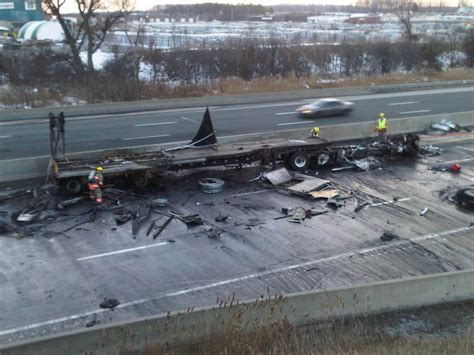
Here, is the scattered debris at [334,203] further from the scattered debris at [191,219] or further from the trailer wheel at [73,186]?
the trailer wheel at [73,186]

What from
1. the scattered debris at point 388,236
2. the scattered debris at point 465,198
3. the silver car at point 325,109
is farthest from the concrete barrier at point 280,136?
the scattered debris at point 388,236

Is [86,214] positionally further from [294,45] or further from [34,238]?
[294,45]

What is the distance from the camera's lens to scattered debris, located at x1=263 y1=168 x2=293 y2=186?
1861 cm

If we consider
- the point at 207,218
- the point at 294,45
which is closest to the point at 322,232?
the point at 207,218

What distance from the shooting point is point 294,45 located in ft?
174

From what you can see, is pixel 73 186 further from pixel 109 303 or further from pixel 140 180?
pixel 109 303

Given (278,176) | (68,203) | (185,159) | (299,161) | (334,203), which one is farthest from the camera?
(299,161)

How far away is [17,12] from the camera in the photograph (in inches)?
3113

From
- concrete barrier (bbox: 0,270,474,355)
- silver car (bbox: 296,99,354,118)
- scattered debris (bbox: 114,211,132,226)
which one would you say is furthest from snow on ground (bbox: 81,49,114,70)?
concrete barrier (bbox: 0,270,474,355)

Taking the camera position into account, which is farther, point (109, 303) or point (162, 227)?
point (162, 227)

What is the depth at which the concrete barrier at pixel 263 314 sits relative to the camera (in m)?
8.02

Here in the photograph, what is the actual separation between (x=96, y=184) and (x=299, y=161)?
26.5 ft

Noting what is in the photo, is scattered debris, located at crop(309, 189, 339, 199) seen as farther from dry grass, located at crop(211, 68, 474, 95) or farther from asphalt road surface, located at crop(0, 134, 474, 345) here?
dry grass, located at crop(211, 68, 474, 95)

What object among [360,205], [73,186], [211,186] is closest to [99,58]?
[73,186]
